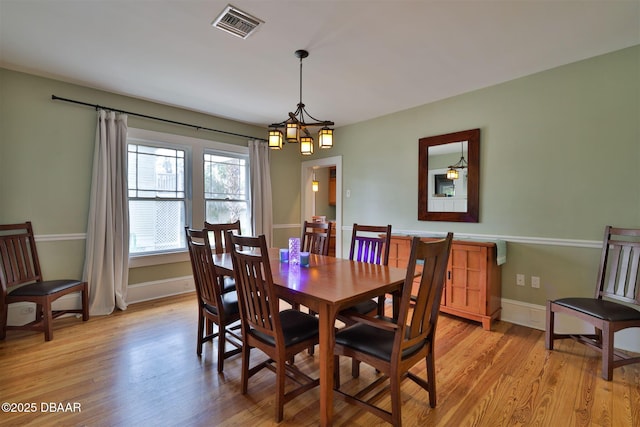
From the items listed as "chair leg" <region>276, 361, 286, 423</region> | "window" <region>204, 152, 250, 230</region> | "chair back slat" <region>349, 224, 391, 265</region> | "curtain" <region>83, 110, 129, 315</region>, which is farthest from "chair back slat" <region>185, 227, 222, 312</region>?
"window" <region>204, 152, 250, 230</region>

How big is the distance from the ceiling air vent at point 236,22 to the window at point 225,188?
247 cm

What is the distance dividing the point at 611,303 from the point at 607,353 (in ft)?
1.51

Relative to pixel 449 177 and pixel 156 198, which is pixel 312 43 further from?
pixel 156 198

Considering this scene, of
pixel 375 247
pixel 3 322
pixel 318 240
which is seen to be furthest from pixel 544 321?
pixel 3 322

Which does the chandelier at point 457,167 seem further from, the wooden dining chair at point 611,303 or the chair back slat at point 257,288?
the chair back slat at point 257,288

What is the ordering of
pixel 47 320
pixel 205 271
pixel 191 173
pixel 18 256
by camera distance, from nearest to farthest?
1. pixel 205 271
2. pixel 47 320
3. pixel 18 256
4. pixel 191 173

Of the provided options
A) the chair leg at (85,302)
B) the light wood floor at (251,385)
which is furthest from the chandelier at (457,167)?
the chair leg at (85,302)

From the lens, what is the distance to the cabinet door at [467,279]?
10.00 feet

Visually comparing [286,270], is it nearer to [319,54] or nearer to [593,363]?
[319,54]

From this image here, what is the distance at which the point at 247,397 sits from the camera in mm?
1976

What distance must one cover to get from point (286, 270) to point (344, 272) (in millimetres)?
442

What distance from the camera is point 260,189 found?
490cm

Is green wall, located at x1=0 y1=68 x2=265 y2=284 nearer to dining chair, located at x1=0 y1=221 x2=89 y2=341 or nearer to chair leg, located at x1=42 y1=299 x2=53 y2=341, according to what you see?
dining chair, located at x1=0 y1=221 x2=89 y2=341

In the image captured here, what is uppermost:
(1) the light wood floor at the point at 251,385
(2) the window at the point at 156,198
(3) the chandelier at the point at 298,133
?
(3) the chandelier at the point at 298,133
